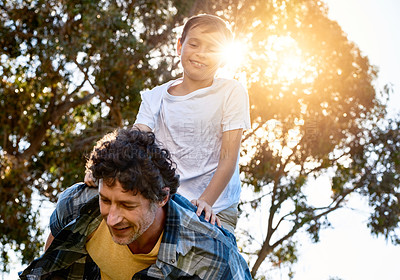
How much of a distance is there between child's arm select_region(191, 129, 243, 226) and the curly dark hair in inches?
8.4

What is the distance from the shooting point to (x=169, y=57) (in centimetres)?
1220

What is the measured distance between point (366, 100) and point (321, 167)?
6.30ft

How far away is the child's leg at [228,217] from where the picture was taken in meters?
3.34


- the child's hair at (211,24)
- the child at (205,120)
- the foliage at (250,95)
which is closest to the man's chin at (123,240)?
the child at (205,120)

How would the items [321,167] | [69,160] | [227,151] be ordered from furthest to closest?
1. [321,167]
2. [69,160]
3. [227,151]

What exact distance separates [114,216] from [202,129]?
0.91 metres

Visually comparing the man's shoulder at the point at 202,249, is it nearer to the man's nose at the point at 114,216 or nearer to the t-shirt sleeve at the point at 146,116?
the man's nose at the point at 114,216

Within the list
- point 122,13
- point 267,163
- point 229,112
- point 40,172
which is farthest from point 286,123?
point 229,112

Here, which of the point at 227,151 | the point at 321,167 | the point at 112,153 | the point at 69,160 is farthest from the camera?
the point at 321,167

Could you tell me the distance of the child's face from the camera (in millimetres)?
3379

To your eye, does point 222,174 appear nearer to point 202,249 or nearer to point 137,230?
point 202,249

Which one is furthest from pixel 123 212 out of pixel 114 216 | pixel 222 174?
pixel 222 174

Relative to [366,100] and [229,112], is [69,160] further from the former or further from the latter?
[229,112]

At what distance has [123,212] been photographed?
2.71 m
